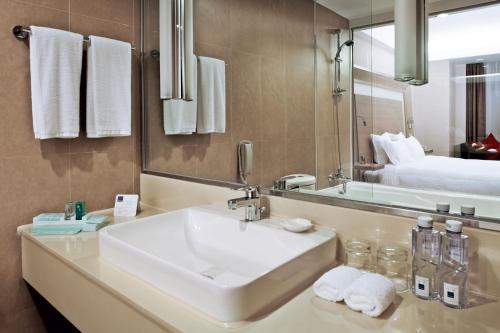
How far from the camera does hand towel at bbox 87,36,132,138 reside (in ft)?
5.21

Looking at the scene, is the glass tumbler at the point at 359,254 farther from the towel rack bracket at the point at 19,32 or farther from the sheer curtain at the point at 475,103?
the towel rack bracket at the point at 19,32

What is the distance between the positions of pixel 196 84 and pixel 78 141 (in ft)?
1.98

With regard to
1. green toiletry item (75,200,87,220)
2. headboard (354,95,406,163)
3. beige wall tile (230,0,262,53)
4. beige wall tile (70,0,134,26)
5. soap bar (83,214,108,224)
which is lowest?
soap bar (83,214,108,224)

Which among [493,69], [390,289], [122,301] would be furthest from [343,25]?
[122,301]

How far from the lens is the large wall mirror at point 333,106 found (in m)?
0.91

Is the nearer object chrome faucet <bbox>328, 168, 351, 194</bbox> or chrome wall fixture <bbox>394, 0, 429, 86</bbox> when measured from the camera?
chrome wall fixture <bbox>394, 0, 429, 86</bbox>

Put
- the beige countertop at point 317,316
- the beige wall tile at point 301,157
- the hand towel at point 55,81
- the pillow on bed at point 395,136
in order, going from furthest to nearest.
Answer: the hand towel at point 55,81, the beige wall tile at point 301,157, the pillow on bed at point 395,136, the beige countertop at point 317,316

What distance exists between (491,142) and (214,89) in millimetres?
1123

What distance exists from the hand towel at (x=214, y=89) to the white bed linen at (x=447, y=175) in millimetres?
828

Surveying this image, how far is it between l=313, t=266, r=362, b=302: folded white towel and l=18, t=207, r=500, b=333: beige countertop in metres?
0.02

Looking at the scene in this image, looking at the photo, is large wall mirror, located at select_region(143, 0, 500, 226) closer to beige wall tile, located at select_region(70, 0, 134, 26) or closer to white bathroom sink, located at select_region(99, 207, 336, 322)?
beige wall tile, located at select_region(70, 0, 134, 26)

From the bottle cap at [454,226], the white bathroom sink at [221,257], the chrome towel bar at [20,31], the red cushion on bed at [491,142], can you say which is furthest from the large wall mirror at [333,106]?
the chrome towel bar at [20,31]

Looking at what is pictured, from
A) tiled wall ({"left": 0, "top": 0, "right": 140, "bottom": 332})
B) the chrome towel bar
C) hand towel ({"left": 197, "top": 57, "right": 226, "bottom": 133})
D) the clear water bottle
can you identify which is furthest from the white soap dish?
the chrome towel bar

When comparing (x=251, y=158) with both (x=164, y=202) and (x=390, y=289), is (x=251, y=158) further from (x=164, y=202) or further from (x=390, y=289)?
(x=390, y=289)
